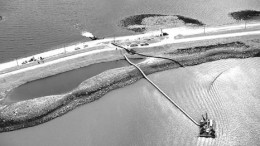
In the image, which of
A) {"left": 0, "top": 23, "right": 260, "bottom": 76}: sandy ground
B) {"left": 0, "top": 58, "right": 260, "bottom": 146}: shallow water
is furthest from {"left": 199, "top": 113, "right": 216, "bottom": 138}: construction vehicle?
{"left": 0, "top": 23, "right": 260, "bottom": 76}: sandy ground

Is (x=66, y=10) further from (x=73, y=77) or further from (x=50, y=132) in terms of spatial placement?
(x=50, y=132)

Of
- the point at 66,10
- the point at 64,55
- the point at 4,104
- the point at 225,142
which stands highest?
the point at 66,10

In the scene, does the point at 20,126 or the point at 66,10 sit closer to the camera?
the point at 20,126

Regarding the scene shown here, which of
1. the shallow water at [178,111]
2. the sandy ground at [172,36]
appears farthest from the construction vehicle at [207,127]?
the sandy ground at [172,36]

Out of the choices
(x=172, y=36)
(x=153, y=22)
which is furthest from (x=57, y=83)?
(x=153, y=22)

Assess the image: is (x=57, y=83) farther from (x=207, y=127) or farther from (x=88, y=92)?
(x=207, y=127)

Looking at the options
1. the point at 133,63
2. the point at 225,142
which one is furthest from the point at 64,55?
the point at 225,142
